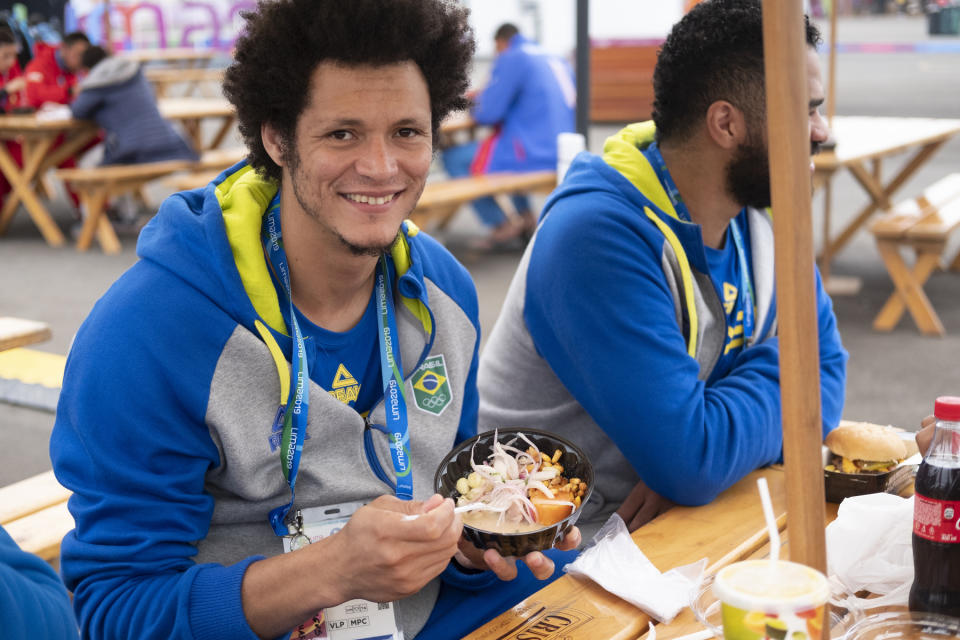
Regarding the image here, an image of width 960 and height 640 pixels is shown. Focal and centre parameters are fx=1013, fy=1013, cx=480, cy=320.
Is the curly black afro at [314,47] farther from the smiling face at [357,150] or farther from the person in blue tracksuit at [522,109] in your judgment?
the person in blue tracksuit at [522,109]

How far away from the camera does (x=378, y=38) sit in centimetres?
165

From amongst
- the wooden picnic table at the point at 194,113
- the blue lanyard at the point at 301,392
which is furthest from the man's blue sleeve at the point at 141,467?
the wooden picnic table at the point at 194,113

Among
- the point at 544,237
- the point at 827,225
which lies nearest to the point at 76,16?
the point at 827,225

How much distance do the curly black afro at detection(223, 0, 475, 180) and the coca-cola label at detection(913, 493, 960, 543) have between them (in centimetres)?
104

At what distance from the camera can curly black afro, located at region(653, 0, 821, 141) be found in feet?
7.19

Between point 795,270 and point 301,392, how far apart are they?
35.4 inches

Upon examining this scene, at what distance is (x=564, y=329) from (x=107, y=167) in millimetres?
6581

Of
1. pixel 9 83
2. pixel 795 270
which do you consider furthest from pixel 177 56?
pixel 795 270

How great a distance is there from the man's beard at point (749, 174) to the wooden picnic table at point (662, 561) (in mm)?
611

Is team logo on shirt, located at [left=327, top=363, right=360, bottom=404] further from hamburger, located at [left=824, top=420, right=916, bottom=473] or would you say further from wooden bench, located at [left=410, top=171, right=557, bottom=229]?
wooden bench, located at [left=410, top=171, right=557, bottom=229]

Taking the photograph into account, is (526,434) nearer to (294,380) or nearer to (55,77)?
(294,380)

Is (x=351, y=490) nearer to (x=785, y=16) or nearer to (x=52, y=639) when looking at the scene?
(x=52, y=639)

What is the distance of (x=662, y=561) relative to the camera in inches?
66.9

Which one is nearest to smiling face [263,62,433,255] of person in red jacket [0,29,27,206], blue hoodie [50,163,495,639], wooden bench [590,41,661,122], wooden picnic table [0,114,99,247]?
blue hoodie [50,163,495,639]
